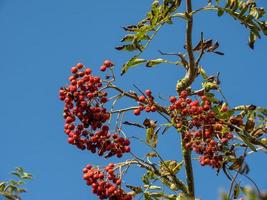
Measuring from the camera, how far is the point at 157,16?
3.84 meters

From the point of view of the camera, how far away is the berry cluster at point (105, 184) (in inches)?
136

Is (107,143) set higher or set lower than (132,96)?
lower

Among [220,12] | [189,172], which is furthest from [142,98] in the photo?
[220,12]

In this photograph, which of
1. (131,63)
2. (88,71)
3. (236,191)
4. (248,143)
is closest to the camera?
(248,143)

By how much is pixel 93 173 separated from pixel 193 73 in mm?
1382

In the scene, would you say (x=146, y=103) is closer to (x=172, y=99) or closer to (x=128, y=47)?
(x=172, y=99)

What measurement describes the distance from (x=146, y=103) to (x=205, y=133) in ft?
2.31

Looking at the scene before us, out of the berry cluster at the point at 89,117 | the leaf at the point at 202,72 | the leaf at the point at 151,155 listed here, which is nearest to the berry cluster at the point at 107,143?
the berry cluster at the point at 89,117

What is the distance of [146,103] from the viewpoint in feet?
12.4

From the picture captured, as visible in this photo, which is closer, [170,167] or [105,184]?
[105,184]

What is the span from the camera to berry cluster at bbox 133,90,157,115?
370 centimetres

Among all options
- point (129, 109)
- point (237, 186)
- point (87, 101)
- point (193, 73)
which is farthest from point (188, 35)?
point (237, 186)

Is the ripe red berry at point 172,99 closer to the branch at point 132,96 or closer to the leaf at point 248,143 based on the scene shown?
the branch at point 132,96

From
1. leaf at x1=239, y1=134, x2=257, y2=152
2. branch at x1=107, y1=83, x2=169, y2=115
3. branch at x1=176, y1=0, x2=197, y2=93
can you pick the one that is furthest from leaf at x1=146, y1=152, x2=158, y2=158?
leaf at x1=239, y1=134, x2=257, y2=152
